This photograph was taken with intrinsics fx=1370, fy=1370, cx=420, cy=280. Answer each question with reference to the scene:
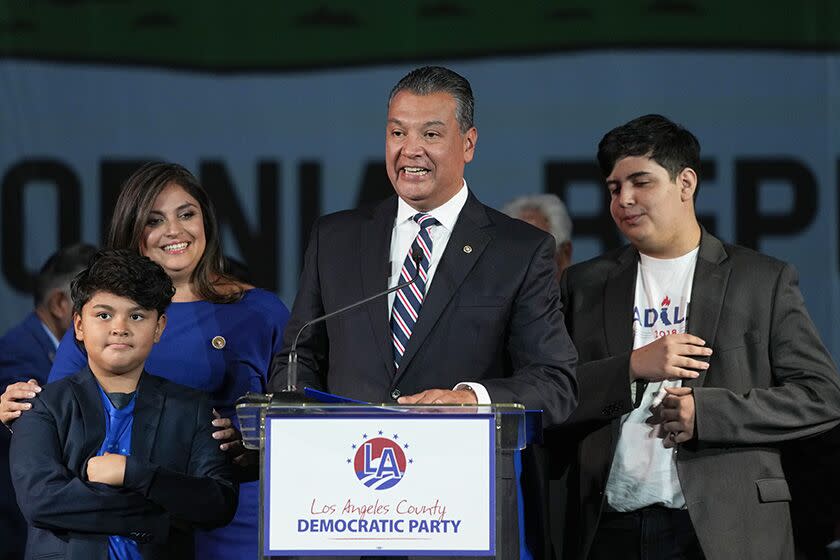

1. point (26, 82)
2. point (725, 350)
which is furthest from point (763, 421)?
point (26, 82)

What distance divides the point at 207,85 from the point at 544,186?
59.0 inches

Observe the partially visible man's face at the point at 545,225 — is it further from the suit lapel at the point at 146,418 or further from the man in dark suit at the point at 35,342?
the suit lapel at the point at 146,418

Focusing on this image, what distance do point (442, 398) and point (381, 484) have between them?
0.23m

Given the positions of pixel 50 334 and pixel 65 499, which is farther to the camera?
pixel 50 334

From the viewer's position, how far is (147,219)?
11.6ft

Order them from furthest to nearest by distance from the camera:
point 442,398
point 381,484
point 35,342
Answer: point 35,342 < point 442,398 < point 381,484

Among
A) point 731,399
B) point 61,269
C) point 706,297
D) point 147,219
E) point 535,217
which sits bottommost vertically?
point 731,399

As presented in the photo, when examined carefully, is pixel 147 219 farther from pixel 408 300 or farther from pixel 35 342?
pixel 35 342

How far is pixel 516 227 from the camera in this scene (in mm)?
3041

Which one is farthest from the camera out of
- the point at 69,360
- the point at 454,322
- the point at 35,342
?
the point at 35,342

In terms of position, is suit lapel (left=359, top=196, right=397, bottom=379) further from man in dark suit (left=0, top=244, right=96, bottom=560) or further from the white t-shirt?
man in dark suit (left=0, top=244, right=96, bottom=560)

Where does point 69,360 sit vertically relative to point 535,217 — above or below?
below

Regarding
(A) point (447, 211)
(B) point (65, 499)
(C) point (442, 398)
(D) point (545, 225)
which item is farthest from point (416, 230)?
(D) point (545, 225)

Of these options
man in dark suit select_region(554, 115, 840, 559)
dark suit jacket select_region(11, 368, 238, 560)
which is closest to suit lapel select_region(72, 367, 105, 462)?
dark suit jacket select_region(11, 368, 238, 560)
